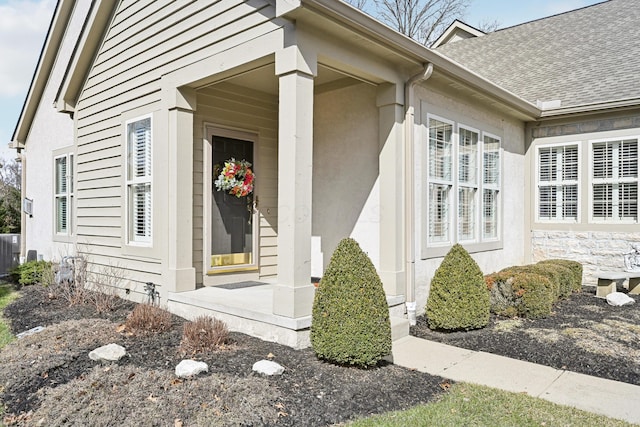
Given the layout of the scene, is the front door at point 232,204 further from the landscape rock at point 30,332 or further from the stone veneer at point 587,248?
the stone veneer at point 587,248

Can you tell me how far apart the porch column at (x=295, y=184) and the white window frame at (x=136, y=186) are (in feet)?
8.81

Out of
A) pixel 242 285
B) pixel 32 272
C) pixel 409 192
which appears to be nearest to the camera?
pixel 409 192

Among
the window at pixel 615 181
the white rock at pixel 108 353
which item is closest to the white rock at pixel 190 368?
the white rock at pixel 108 353

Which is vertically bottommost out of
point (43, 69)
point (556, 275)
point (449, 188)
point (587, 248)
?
point (556, 275)

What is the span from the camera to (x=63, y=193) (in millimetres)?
8938

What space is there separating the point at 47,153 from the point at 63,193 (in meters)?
1.39

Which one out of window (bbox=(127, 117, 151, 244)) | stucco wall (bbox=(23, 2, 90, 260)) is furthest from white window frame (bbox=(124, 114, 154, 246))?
stucco wall (bbox=(23, 2, 90, 260))

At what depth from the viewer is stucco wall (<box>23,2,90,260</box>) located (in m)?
9.07

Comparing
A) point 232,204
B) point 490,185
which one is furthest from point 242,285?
point 490,185

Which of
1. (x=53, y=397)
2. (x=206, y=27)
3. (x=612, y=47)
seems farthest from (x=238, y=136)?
(x=612, y=47)

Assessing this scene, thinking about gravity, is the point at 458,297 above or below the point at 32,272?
above

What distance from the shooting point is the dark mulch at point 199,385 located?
9.66 feet

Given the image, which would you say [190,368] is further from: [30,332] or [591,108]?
[591,108]

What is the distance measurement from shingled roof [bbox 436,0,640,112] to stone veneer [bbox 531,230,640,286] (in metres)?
2.32
